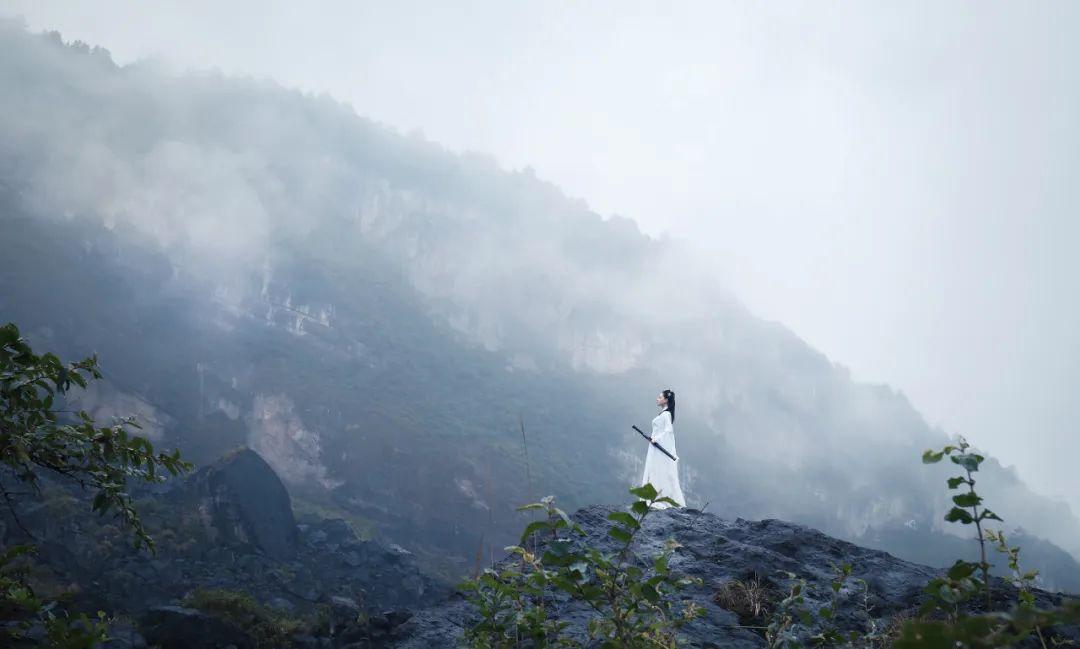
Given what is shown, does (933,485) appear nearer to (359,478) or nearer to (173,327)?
(359,478)

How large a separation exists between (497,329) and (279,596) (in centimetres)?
10960

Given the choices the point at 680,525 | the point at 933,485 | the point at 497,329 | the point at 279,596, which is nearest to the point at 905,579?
the point at 680,525

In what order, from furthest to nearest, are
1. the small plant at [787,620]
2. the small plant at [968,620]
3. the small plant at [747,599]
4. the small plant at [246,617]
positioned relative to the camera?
the small plant at [246,617] < the small plant at [747,599] < the small plant at [787,620] < the small plant at [968,620]

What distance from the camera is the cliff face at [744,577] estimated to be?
533 cm

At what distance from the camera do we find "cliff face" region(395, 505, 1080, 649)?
5.33 metres

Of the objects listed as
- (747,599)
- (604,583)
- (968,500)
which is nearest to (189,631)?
(747,599)

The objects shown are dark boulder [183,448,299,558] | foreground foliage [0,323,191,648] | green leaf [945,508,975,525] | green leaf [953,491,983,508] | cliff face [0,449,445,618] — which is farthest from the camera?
dark boulder [183,448,299,558]

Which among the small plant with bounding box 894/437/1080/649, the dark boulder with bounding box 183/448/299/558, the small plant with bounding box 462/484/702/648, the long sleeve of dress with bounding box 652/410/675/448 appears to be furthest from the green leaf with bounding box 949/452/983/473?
the dark boulder with bounding box 183/448/299/558

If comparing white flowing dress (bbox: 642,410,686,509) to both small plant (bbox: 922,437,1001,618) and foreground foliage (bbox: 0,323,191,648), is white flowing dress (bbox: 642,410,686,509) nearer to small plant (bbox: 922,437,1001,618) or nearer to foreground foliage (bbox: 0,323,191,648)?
small plant (bbox: 922,437,1001,618)

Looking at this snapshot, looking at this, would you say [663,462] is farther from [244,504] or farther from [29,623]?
[244,504]

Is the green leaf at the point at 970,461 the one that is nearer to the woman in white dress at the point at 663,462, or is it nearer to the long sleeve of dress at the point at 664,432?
the woman in white dress at the point at 663,462

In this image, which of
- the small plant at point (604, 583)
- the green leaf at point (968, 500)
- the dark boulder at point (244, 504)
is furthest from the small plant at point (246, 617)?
the dark boulder at point (244, 504)

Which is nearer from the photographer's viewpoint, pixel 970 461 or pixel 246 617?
pixel 970 461

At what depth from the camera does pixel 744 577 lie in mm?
6266
